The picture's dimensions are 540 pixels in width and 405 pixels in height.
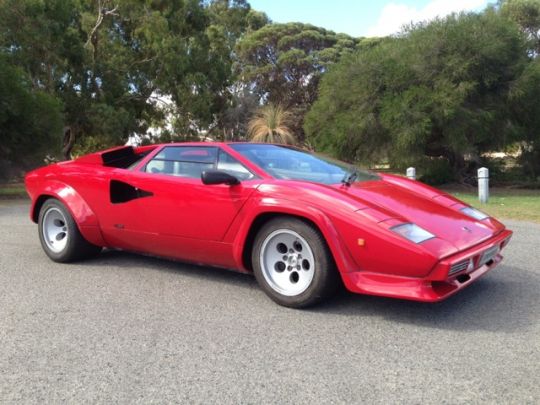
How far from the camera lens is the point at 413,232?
3.57m

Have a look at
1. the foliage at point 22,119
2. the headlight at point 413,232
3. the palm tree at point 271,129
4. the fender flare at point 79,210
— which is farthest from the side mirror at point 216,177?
the palm tree at point 271,129

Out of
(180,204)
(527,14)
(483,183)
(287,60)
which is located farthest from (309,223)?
(287,60)

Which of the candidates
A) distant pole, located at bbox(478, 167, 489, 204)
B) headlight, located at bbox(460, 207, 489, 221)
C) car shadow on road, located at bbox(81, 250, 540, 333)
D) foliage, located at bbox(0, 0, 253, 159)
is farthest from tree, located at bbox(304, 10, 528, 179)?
car shadow on road, located at bbox(81, 250, 540, 333)

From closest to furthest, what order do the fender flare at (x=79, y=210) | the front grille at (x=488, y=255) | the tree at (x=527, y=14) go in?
the front grille at (x=488, y=255) → the fender flare at (x=79, y=210) → the tree at (x=527, y=14)

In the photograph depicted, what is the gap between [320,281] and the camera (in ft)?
12.2

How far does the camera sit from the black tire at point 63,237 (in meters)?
5.34

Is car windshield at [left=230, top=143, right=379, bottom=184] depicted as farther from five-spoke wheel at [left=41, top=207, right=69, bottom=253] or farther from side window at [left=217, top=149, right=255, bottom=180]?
five-spoke wheel at [left=41, top=207, right=69, bottom=253]

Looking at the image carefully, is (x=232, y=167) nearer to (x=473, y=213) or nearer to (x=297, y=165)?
(x=297, y=165)

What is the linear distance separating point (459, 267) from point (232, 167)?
2009 millimetres

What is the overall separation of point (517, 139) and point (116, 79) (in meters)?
14.9

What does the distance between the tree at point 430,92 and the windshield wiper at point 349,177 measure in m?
11.7

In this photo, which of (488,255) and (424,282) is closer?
(424,282)

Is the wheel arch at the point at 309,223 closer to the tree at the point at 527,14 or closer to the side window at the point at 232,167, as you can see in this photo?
the side window at the point at 232,167

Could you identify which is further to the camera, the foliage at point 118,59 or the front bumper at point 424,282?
the foliage at point 118,59
